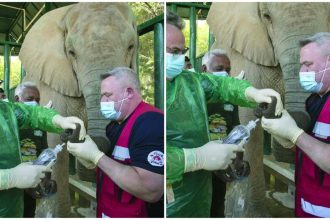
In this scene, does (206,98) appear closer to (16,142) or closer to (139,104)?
(139,104)

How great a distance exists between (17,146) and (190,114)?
81 centimetres

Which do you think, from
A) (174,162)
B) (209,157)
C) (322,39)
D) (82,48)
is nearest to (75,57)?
(82,48)

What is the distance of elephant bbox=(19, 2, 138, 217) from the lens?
2.34 m

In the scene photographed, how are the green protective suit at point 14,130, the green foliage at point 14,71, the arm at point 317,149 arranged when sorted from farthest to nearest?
the green foliage at point 14,71
the green protective suit at point 14,130
the arm at point 317,149

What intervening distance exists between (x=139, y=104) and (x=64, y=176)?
50 cm

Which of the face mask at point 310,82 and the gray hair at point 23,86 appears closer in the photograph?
the face mask at point 310,82

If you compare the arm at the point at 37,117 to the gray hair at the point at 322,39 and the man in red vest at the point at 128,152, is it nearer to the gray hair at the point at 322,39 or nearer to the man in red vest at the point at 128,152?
the man in red vest at the point at 128,152

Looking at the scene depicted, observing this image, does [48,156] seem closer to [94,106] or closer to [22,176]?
[22,176]

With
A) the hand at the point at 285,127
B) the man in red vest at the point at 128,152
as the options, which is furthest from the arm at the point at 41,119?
the hand at the point at 285,127

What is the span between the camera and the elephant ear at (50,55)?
2.41 m

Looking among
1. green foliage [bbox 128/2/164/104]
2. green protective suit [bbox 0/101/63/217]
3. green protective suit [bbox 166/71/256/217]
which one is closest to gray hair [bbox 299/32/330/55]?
green protective suit [bbox 166/71/256/217]

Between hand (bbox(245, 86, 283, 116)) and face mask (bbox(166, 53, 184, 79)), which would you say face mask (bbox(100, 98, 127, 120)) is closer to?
face mask (bbox(166, 53, 184, 79))

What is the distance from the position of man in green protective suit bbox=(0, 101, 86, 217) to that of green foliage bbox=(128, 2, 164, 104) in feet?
1.13

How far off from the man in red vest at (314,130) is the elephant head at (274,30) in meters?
0.04
